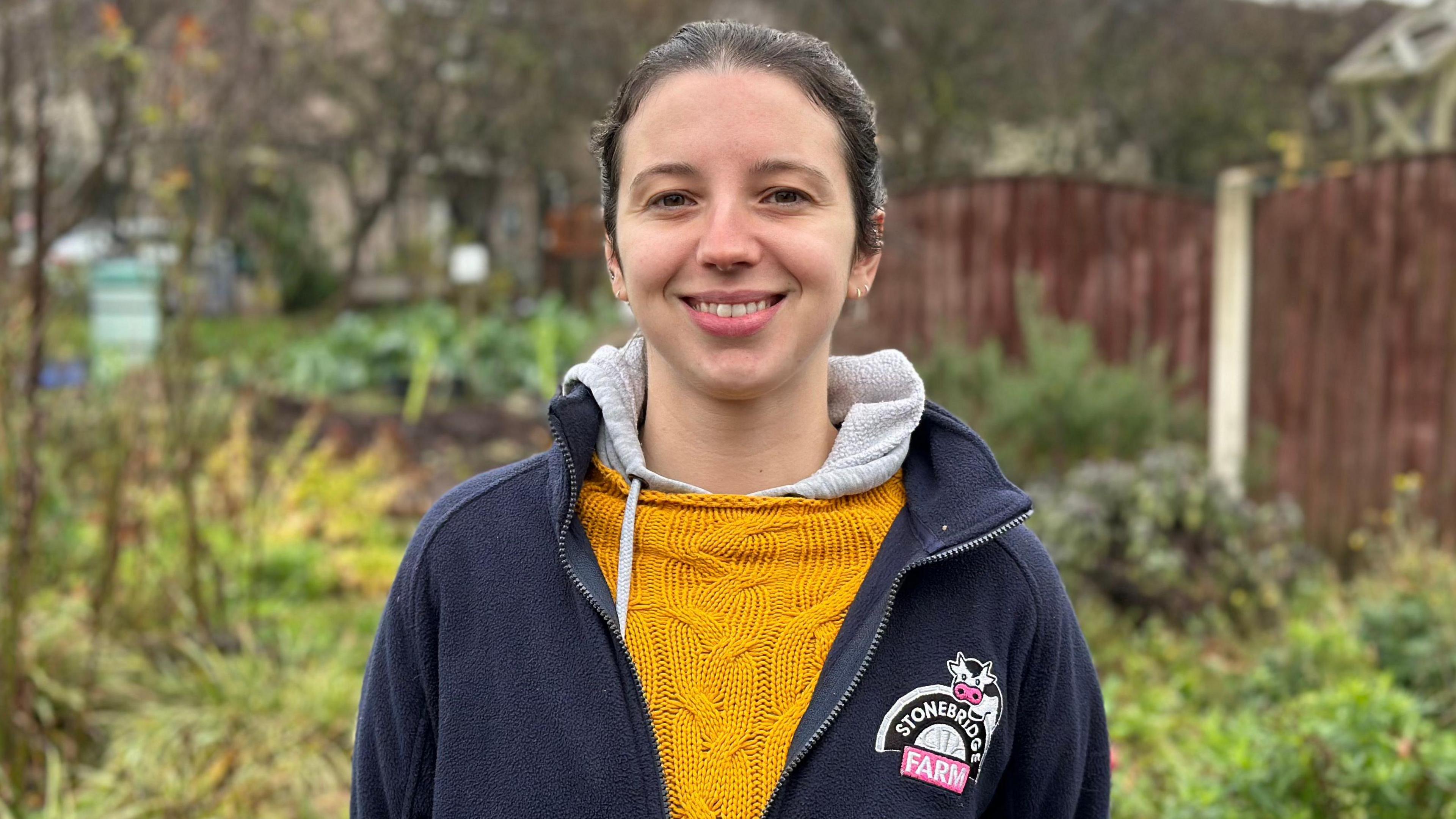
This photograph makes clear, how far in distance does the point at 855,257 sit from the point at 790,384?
181mm

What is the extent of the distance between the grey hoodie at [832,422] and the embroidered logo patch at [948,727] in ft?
0.86

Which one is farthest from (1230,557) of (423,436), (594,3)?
(594,3)

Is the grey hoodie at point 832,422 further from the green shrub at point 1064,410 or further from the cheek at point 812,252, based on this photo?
the green shrub at point 1064,410

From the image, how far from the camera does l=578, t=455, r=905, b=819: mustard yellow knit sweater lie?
151 centimetres

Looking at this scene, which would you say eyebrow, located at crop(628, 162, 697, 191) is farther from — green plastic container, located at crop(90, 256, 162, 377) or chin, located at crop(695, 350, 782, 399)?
green plastic container, located at crop(90, 256, 162, 377)

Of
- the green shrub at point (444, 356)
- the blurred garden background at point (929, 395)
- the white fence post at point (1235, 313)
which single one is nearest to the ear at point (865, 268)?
the blurred garden background at point (929, 395)

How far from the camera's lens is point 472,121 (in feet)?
60.7

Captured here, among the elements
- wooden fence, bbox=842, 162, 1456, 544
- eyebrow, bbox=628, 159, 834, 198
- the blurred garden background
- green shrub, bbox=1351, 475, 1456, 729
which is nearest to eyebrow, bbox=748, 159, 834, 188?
eyebrow, bbox=628, 159, 834, 198

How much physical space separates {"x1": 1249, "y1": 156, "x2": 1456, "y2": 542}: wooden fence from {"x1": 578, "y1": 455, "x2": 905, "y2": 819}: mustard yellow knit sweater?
5.28 metres

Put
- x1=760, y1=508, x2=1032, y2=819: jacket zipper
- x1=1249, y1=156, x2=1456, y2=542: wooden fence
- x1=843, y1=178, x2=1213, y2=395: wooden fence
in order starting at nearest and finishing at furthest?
x1=760, y1=508, x2=1032, y2=819: jacket zipper < x1=1249, y1=156, x2=1456, y2=542: wooden fence < x1=843, y1=178, x2=1213, y2=395: wooden fence

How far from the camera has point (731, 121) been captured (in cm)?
154

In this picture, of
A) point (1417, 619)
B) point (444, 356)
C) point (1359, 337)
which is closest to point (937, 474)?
point (1417, 619)

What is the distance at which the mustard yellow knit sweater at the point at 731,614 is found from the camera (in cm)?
151

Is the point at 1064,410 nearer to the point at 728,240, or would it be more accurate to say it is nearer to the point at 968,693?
the point at 968,693
